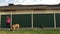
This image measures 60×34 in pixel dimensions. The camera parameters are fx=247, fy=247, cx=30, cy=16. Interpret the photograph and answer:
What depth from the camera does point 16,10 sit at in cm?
2841

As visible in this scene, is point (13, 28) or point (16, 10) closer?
point (13, 28)

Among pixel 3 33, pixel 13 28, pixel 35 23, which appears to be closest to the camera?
pixel 3 33

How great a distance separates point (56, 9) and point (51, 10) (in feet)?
1.93

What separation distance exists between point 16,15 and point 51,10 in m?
4.07

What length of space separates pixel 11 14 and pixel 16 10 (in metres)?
0.75

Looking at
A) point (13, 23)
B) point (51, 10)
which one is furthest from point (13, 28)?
point (51, 10)

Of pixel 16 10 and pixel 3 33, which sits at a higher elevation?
pixel 16 10

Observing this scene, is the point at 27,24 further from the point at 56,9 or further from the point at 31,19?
the point at 56,9

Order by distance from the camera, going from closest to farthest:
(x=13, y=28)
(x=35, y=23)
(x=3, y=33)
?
(x=3, y=33) < (x=13, y=28) < (x=35, y=23)

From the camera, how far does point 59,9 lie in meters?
28.0

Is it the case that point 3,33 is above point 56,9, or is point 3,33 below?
below

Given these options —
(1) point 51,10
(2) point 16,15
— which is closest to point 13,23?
(2) point 16,15

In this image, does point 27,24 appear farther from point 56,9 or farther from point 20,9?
point 56,9

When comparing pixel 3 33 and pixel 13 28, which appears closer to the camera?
pixel 3 33
